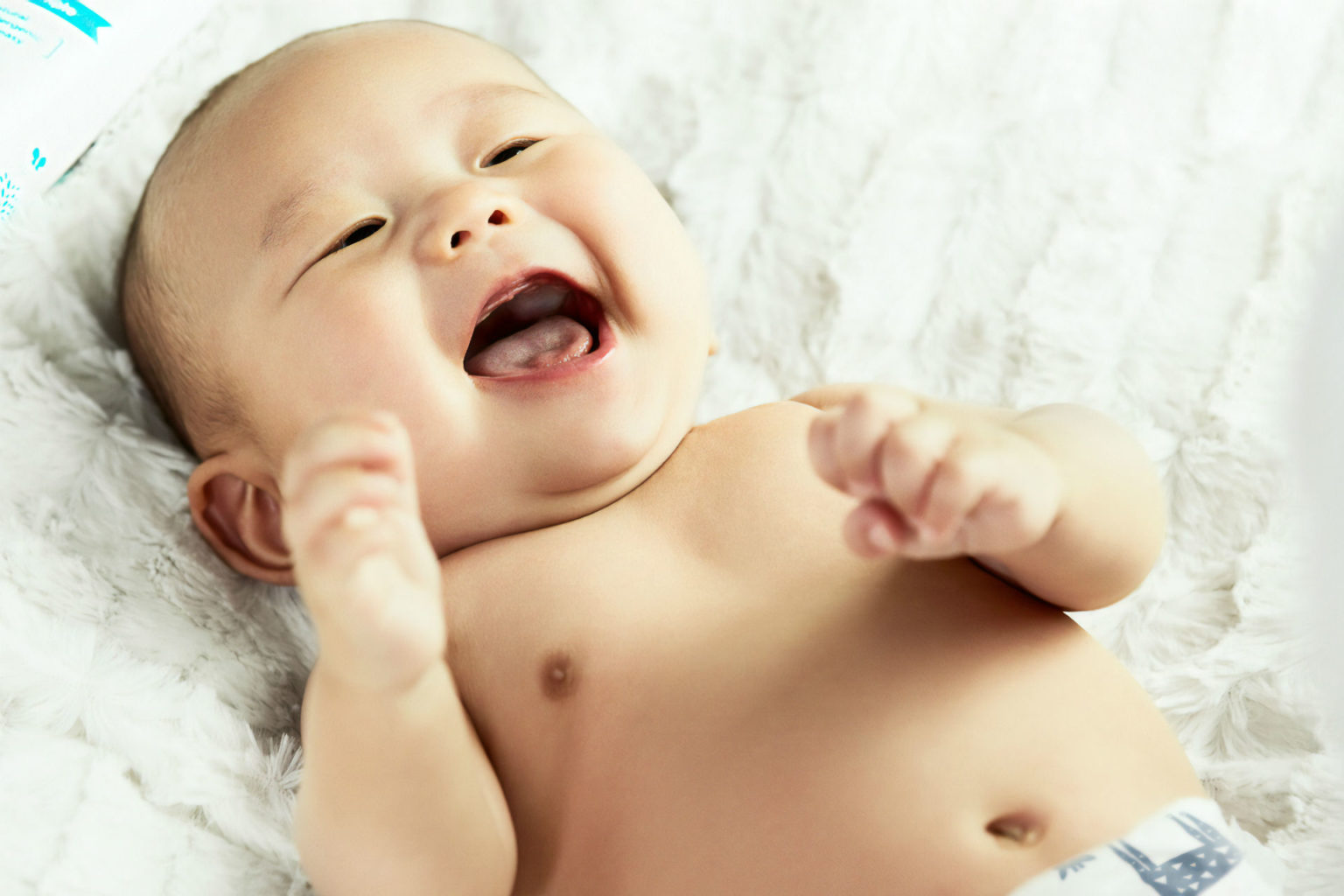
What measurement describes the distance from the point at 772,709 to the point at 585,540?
221mm

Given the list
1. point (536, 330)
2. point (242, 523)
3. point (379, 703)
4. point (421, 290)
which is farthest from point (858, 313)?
point (379, 703)

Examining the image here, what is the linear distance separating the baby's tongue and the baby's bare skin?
141mm

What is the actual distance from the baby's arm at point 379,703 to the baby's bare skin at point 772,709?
0.04 ft

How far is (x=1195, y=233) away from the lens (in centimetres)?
141

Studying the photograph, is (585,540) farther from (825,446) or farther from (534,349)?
(825,446)

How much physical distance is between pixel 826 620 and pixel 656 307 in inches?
12.4

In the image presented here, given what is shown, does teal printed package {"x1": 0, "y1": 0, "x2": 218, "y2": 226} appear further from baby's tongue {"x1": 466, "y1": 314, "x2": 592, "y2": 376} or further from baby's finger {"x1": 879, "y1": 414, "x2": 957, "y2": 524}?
baby's finger {"x1": 879, "y1": 414, "x2": 957, "y2": 524}

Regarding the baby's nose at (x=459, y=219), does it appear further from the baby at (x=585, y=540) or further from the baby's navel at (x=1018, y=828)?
the baby's navel at (x=1018, y=828)

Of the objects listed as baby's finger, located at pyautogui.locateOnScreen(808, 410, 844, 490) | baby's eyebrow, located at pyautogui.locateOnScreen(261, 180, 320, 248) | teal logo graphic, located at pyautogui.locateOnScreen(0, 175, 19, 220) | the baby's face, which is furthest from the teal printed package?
baby's finger, located at pyautogui.locateOnScreen(808, 410, 844, 490)

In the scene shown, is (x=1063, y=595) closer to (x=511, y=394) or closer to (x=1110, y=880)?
(x=1110, y=880)

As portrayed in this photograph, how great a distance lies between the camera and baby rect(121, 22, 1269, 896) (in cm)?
74

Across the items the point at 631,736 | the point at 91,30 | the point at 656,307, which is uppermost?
the point at 91,30

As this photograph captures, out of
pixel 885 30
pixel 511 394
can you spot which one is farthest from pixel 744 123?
pixel 511 394

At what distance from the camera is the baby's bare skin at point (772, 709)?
81cm
